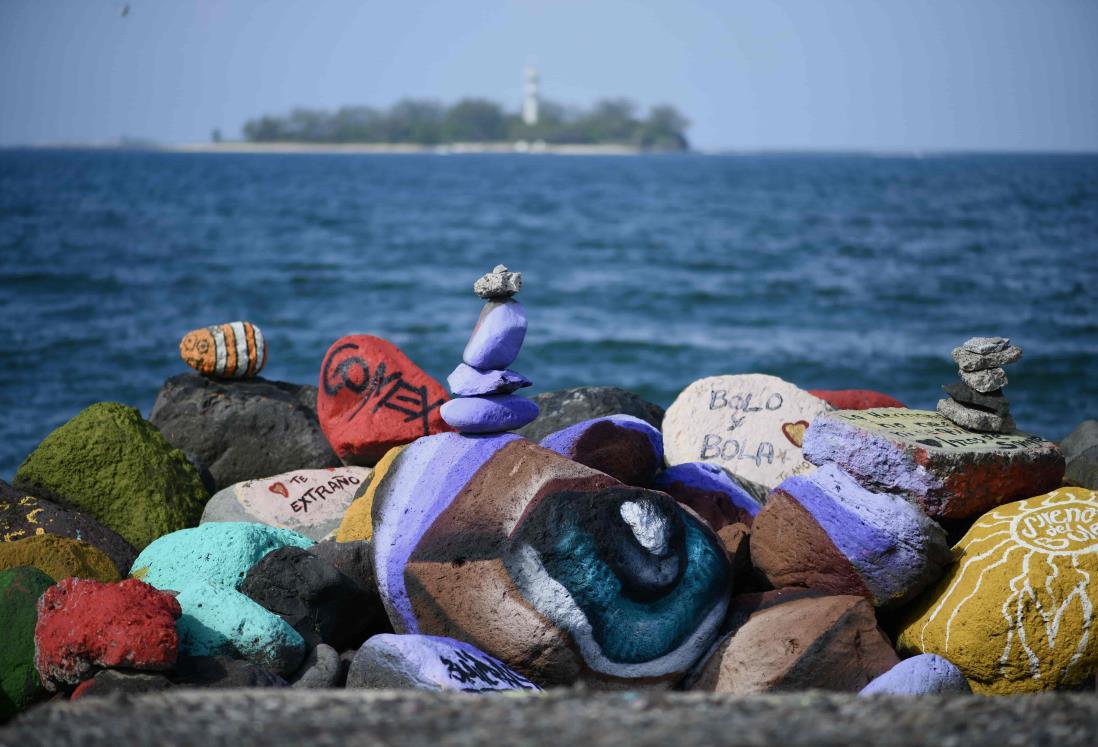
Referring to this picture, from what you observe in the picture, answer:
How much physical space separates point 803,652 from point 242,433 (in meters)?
4.03

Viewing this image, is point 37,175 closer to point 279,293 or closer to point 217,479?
point 279,293

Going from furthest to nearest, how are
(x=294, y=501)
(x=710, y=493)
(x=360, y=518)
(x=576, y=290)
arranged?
(x=576, y=290) < (x=294, y=501) < (x=710, y=493) < (x=360, y=518)

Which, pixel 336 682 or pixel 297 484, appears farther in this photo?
pixel 297 484

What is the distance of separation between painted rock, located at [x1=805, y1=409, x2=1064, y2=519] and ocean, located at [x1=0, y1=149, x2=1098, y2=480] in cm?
877

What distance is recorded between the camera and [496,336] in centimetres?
514

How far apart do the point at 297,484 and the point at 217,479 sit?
2.97 ft

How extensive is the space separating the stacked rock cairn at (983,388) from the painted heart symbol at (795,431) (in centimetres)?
110

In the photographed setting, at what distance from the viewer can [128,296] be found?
20922 millimetres

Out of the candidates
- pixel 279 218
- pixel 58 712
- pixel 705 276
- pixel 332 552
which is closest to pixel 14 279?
pixel 705 276

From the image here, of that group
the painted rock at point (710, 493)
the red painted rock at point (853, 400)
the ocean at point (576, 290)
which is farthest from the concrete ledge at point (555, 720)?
the ocean at point (576, 290)

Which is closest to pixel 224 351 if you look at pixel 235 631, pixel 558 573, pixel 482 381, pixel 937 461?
pixel 482 381

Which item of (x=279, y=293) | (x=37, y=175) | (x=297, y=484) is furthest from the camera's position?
(x=37, y=175)

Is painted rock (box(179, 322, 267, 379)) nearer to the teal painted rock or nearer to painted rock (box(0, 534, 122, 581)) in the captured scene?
the teal painted rock

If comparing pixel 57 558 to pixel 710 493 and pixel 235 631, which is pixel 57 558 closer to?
pixel 235 631
